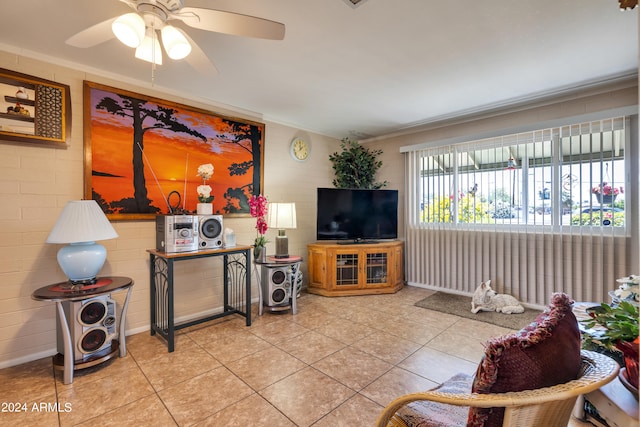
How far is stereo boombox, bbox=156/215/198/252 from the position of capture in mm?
2555

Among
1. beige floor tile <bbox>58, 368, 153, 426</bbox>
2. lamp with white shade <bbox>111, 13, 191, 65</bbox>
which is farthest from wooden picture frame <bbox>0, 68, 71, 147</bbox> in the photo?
beige floor tile <bbox>58, 368, 153, 426</bbox>

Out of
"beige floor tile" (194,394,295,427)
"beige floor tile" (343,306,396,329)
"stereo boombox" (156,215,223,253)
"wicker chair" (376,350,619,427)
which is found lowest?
"beige floor tile" (194,394,295,427)

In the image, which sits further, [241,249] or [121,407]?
[241,249]

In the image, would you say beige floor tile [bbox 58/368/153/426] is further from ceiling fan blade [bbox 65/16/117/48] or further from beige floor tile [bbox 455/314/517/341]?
beige floor tile [bbox 455/314/517/341]

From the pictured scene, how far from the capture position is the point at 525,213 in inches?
136

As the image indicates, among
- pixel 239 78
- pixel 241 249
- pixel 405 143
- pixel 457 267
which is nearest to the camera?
pixel 239 78

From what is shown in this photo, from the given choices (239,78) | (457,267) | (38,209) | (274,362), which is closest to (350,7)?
(239,78)

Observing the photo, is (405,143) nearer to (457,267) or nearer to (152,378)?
(457,267)

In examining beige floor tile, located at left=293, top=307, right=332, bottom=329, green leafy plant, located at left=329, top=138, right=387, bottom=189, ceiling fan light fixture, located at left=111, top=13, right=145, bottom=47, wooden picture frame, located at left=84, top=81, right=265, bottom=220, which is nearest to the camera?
ceiling fan light fixture, located at left=111, top=13, right=145, bottom=47

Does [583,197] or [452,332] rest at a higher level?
[583,197]

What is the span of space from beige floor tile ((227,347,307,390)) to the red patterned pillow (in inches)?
61.6

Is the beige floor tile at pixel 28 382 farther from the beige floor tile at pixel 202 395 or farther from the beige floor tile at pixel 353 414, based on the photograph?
the beige floor tile at pixel 353 414

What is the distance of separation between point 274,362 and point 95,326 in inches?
55.0

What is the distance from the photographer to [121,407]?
1771 millimetres
